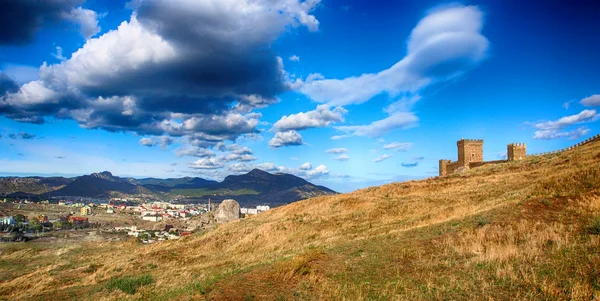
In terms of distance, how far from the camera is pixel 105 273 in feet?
64.6

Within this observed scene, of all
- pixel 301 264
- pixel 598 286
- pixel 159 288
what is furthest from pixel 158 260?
pixel 598 286

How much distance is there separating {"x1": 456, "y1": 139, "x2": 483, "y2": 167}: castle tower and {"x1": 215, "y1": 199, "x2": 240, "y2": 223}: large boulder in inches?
1647

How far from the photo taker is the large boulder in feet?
179

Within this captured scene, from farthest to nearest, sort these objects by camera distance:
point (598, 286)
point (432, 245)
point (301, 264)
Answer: point (432, 245) → point (301, 264) → point (598, 286)

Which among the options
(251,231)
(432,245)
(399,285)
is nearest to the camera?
(399,285)

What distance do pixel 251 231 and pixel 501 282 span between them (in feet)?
75.2

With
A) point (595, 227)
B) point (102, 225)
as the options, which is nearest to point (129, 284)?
point (595, 227)

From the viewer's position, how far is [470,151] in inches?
2311

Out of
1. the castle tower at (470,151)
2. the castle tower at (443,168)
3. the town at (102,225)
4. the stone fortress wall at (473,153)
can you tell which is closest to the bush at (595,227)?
the town at (102,225)

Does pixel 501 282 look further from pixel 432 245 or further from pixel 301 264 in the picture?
pixel 301 264

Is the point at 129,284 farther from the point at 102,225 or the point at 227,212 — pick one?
the point at 102,225

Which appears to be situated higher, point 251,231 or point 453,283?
point 453,283

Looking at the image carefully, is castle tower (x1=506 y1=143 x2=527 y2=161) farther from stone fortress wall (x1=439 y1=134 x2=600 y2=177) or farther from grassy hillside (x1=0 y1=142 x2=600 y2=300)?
grassy hillside (x1=0 y1=142 x2=600 y2=300)

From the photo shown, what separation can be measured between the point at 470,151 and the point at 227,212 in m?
45.1
